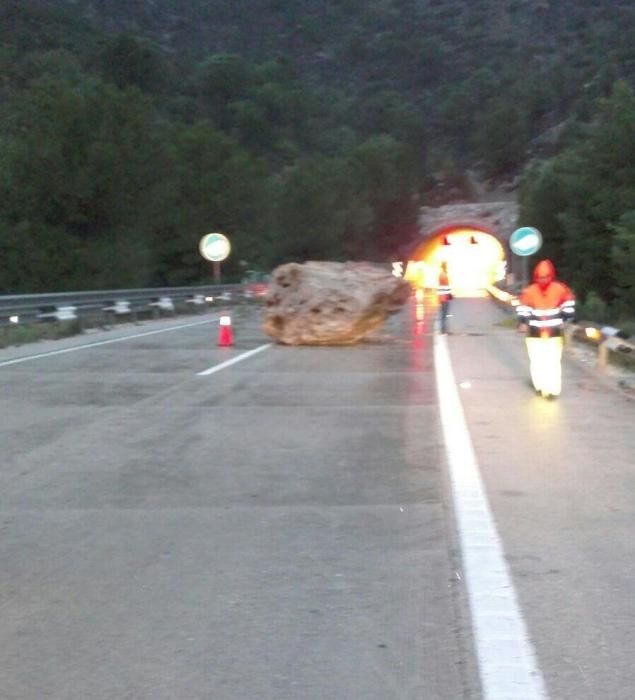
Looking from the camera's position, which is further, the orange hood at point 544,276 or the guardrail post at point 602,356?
the guardrail post at point 602,356

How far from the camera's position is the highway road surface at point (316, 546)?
5832 millimetres

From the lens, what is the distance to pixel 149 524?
8766 millimetres

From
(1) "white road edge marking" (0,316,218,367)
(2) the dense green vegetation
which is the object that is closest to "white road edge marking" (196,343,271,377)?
(1) "white road edge marking" (0,316,218,367)

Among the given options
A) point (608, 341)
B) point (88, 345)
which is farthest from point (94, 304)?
point (608, 341)

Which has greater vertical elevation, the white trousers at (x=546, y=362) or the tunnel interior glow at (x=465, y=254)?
the white trousers at (x=546, y=362)

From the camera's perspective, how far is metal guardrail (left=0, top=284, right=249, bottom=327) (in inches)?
1127

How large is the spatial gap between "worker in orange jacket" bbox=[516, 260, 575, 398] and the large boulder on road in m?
9.01

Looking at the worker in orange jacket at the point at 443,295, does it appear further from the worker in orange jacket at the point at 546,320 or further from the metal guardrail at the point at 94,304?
the worker in orange jacket at the point at 546,320

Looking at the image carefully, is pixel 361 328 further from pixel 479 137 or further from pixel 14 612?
pixel 479 137

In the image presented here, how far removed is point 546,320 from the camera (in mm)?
15641

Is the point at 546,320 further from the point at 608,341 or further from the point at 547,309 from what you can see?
the point at 608,341

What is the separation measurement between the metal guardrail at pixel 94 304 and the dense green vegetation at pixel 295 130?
16.2 feet

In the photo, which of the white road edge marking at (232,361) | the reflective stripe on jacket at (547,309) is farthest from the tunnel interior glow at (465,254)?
the reflective stripe on jacket at (547,309)

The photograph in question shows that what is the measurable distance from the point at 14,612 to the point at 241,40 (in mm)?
150711
